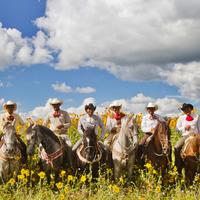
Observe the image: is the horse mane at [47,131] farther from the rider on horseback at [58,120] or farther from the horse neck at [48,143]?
the rider on horseback at [58,120]

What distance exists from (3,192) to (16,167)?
1.13m

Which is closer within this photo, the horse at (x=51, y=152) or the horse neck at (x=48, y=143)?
the horse at (x=51, y=152)

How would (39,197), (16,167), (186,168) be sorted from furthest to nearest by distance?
(186,168) < (16,167) < (39,197)

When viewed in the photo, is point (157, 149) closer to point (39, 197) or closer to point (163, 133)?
point (163, 133)

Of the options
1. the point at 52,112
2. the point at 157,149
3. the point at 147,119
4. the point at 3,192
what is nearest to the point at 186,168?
the point at 157,149

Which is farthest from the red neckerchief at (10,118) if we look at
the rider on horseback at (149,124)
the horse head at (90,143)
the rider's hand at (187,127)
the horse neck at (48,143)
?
the rider's hand at (187,127)

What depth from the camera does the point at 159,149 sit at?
12.6 m

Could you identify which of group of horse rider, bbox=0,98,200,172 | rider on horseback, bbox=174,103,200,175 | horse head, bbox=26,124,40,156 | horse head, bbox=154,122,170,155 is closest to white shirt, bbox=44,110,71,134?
group of horse rider, bbox=0,98,200,172

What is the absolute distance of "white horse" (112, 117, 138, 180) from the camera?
12234 mm

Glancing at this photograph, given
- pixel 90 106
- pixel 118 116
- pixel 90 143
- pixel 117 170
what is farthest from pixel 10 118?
pixel 117 170

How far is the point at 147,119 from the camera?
1366 centimetres

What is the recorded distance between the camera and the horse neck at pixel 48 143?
480 inches

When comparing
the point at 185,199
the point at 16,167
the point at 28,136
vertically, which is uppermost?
the point at 28,136

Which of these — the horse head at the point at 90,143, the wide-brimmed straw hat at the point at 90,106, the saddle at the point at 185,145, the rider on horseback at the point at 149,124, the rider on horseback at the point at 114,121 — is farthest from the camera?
the rider on horseback at the point at 114,121
